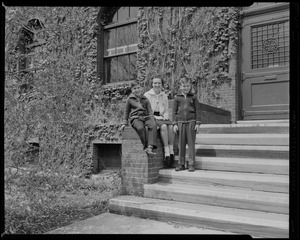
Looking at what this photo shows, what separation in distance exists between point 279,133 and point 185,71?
3.76 metres

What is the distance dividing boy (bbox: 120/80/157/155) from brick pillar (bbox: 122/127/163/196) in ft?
0.40

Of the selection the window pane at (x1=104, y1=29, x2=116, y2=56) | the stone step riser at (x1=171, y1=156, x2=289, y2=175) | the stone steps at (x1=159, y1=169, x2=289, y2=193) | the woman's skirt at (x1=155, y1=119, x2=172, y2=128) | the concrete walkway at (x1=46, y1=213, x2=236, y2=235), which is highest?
the window pane at (x1=104, y1=29, x2=116, y2=56)

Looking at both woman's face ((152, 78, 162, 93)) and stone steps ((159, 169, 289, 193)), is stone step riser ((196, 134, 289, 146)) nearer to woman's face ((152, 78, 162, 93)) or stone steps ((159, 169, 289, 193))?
stone steps ((159, 169, 289, 193))

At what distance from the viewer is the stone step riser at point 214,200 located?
3.69 meters

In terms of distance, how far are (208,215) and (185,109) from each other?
1.96 meters

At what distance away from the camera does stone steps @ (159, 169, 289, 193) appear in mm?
3959

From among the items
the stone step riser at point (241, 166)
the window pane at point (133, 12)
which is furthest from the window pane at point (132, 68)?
the stone step riser at point (241, 166)

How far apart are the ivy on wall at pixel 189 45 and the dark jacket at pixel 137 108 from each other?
329 cm

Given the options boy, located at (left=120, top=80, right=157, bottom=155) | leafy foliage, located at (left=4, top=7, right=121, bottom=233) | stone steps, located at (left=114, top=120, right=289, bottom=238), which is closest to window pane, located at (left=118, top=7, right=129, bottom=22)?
leafy foliage, located at (left=4, top=7, right=121, bottom=233)

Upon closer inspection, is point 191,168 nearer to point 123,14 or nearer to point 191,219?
point 191,219

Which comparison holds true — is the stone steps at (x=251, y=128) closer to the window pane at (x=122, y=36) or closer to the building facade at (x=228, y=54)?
the building facade at (x=228, y=54)

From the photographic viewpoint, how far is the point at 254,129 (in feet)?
18.1

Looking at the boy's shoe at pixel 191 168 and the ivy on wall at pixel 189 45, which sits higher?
the ivy on wall at pixel 189 45
